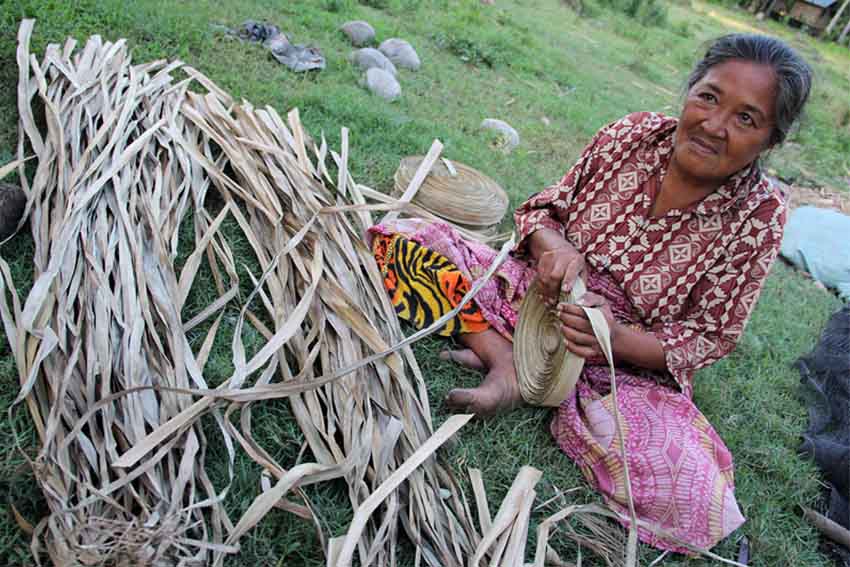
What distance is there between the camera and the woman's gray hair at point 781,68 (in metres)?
1.62

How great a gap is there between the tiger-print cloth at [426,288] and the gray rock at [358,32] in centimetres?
282

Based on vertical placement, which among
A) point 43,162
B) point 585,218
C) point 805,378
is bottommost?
point 805,378

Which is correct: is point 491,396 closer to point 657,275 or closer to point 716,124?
point 657,275

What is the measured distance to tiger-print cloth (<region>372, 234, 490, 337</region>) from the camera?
2105mm

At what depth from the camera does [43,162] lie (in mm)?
2000

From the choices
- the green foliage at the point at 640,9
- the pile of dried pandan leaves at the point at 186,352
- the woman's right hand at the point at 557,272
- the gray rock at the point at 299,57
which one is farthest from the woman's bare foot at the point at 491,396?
the green foliage at the point at 640,9

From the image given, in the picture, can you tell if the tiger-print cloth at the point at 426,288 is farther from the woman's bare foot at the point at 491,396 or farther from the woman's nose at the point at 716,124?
the woman's nose at the point at 716,124

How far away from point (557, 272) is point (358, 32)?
11.0ft

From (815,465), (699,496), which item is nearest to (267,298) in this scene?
(699,496)

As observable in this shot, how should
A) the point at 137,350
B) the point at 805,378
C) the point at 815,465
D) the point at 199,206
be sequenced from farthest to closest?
the point at 805,378 < the point at 815,465 < the point at 199,206 < the point at 137,350

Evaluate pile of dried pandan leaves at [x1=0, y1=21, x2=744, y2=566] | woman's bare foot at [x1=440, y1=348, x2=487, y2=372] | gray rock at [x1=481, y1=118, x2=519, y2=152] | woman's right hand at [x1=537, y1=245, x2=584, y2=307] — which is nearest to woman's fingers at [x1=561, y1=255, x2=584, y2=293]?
woman's right hand at [x1=537, y1=245, x2=584, y2=307]

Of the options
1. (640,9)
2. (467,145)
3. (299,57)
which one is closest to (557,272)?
(467,145)

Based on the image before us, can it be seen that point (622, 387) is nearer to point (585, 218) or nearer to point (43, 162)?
point (585, 218)

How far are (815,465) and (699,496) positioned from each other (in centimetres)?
90
